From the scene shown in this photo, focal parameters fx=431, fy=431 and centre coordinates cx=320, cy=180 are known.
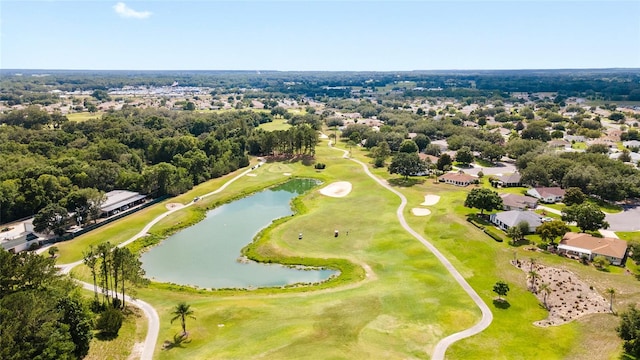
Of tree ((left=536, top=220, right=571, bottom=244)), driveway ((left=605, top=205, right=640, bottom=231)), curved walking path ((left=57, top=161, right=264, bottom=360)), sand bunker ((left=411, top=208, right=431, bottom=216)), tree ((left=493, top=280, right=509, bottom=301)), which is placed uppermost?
tree ((left=536, top=220, right=571, bottom=244))

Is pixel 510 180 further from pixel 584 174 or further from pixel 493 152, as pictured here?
pixel 493 152

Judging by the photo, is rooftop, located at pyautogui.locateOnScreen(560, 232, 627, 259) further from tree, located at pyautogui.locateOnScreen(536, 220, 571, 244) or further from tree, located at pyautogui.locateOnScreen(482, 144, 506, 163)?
tree, located at pyautogui.locateOnScreen(482, 144, 506, 163)

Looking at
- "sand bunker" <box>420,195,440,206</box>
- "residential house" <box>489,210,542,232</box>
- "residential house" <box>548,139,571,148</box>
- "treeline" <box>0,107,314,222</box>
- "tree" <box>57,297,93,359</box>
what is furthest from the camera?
"residential house" <box>548,139,571,148</box>

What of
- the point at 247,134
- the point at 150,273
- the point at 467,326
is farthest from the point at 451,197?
the point at 247,134

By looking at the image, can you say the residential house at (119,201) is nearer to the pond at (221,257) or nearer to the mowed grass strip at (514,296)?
the pond at (221,257)

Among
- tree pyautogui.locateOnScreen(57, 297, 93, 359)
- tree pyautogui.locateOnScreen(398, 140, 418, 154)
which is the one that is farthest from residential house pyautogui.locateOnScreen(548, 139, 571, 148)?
tree pyautogui.locateOnScreen(57, 297, 93, 359)

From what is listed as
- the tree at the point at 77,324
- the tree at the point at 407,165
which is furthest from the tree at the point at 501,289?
the tree at the point at 407,165
